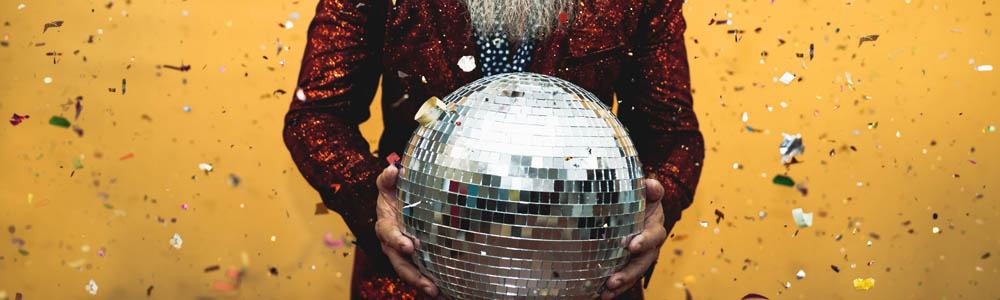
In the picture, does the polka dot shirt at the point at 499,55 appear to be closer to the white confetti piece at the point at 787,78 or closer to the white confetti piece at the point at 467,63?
the white confetti piece at the point at 467,63

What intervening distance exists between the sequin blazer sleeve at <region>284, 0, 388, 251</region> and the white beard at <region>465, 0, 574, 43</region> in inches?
6.7

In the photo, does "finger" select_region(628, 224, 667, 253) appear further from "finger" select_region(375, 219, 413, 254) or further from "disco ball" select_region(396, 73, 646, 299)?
"finger" select_region(375, 219, 413, 254)

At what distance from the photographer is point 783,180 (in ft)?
5.94

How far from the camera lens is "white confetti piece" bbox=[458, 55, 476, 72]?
3.82 feet

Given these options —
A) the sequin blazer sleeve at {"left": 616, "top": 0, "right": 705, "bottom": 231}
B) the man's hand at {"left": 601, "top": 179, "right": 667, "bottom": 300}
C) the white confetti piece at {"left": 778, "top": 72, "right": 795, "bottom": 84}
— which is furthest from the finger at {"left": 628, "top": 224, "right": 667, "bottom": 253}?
the white confetti piece at {"left": 778, "top": 72, "right": 795, "bottom": 84}

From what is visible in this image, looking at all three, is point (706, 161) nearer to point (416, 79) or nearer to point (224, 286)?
point (416, 79)

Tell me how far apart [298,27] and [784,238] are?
116 cm

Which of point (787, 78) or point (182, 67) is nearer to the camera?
point (182, 67)

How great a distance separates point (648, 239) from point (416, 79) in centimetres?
46

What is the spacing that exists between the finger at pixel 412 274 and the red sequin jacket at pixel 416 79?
8.0 inches

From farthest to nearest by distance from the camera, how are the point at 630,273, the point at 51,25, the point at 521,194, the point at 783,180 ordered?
the point at 783,180
the point at 51,25
the point at 630,273
the point at 521,194

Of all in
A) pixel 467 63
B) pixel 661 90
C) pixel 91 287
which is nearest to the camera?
pixel 467 63

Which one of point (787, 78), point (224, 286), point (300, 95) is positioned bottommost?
point (224, 286)

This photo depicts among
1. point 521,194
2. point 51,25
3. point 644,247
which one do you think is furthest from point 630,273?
point 51,25
